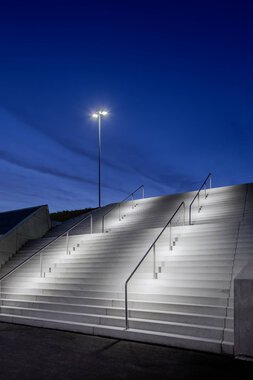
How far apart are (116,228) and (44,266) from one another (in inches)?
173

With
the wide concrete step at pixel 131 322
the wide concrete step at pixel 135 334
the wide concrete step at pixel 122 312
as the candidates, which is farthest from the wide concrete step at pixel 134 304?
the wide concrete step at pixel 135 334

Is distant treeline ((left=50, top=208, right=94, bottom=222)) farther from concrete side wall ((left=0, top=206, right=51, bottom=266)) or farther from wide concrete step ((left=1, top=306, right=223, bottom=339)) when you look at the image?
wide concrete step ((left=1, top=306, right=223, bottom=339))

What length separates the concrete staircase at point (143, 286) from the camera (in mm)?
7355

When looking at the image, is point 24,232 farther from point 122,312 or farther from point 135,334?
point 135,334

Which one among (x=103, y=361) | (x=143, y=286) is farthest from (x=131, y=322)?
(x=103, y=361)

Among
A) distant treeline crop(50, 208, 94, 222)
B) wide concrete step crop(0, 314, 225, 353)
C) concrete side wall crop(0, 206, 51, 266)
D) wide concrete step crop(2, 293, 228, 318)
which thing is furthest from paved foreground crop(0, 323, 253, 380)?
distant treeline crop(50, 208, 94, 222)

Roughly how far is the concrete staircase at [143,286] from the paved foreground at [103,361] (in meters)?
0.42

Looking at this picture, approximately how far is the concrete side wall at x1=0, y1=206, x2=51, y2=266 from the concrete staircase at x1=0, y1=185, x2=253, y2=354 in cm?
165

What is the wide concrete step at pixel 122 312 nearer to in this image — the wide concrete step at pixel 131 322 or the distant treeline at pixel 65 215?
the wide concrete step at pixel 131 322

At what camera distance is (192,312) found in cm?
770

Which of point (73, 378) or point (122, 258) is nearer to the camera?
point (73, 378)

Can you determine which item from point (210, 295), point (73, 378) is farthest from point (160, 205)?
point (73, 378)

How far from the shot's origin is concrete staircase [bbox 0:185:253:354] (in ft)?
24.1

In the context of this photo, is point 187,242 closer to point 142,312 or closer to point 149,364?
point 142,312
